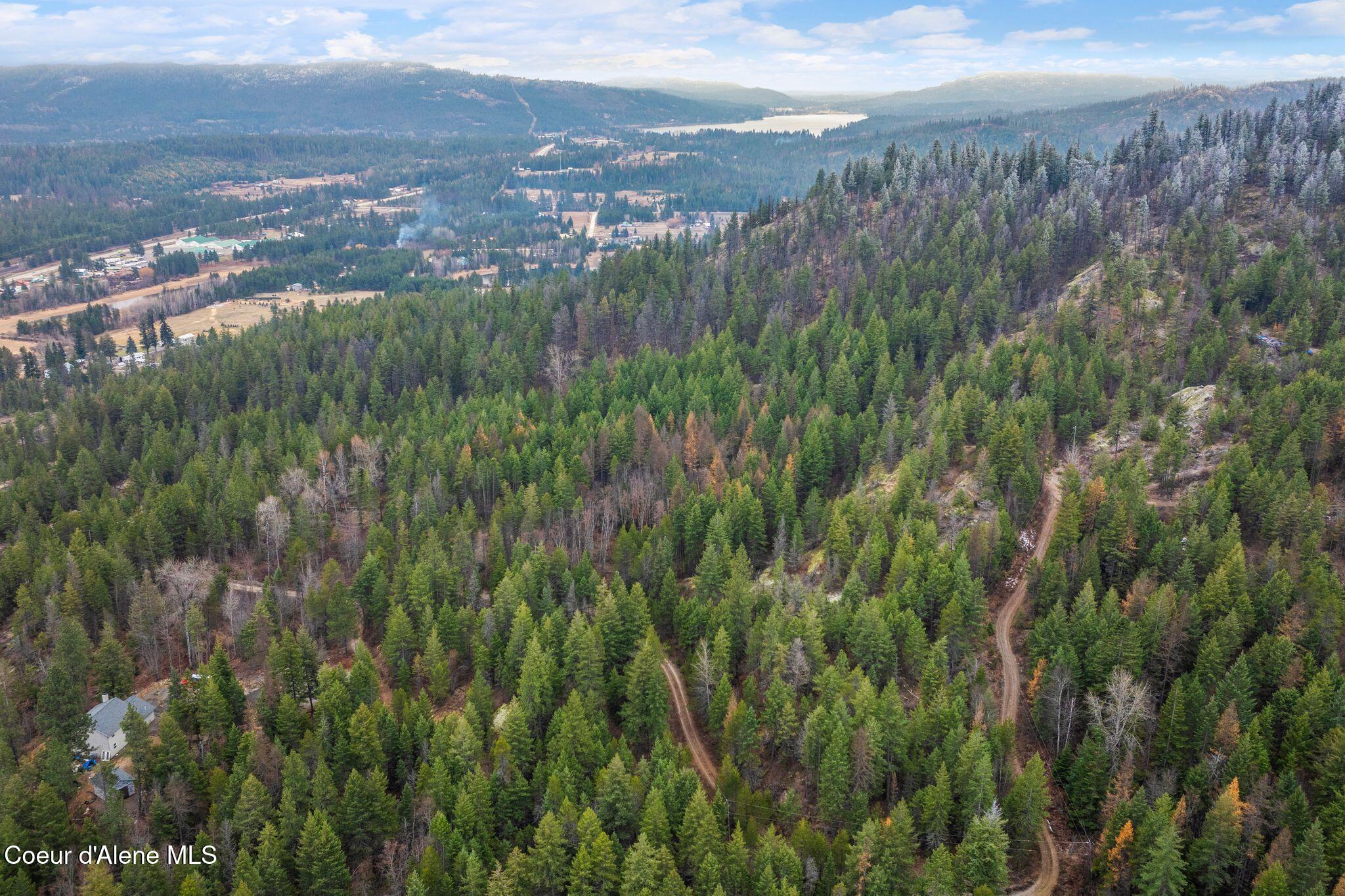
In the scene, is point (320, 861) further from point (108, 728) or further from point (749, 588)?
point (749, 588)

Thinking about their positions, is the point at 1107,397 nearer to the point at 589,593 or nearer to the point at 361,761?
the point at 589,593

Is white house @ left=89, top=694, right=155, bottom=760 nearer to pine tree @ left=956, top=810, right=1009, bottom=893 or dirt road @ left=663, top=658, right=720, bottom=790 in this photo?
dirt road @ left=663, top=658, right=720, bottom=790

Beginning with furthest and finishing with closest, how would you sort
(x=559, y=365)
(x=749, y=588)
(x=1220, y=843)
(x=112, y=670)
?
1. (x=559, y=365)
2. (x=749, y=588)
3. (x=112, y=670)
4. (x=1220, y=843)

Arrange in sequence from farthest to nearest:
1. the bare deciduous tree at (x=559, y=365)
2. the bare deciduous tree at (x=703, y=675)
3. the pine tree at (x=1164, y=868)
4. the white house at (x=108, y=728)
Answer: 1. the bare deciduous tree at (x=559, y=365)
2. the bare deciduous tree at (x=703, y=675)
3. the white house at (x=108, y=728)
4. the pine tree at (x=1164, y=868)

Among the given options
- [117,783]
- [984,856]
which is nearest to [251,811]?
[117,783]

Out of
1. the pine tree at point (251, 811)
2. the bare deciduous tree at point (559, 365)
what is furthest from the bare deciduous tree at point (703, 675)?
the bare deciduous tree at point (559, 365)

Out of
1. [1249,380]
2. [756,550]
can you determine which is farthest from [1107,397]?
[756,550]

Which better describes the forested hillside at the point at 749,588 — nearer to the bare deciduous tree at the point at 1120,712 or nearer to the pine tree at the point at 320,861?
the pine tree at the point at 320,861
